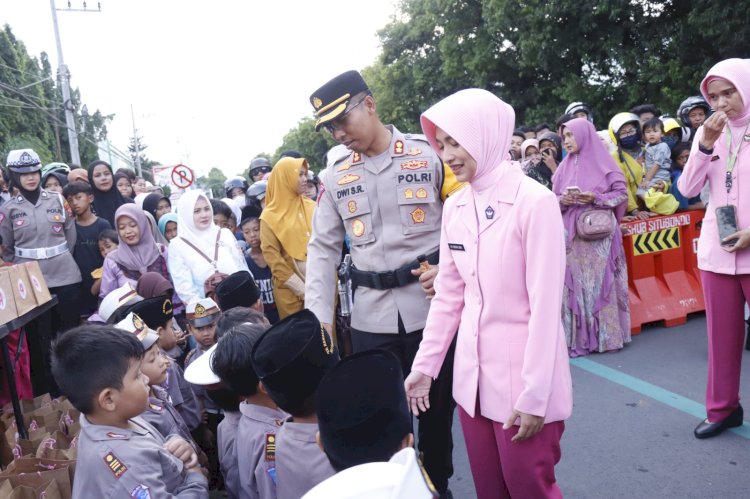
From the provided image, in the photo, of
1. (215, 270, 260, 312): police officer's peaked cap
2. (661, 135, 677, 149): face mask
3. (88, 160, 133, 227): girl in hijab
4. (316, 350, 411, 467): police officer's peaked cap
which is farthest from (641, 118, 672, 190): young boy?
(88, 160, 133, 227): girl in hijab

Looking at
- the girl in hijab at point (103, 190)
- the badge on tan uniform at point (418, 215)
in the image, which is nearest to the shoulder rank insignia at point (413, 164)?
the badge on tan uniform at point (418, 215)

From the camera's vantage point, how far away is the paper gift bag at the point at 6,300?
3.29m

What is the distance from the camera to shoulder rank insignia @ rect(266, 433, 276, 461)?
2.41m

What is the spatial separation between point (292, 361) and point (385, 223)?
91 centimetres

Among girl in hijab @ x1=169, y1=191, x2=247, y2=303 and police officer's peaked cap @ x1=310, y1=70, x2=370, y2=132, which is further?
girl in hijab @ x1=169, y1=191, x2=247, y2=303

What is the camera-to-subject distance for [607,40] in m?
16.2

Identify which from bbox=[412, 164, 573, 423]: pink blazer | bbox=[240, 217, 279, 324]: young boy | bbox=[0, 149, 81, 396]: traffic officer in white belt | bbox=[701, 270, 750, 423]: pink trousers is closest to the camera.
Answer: bbox=[412, 164, 573, 423]: pink blazer

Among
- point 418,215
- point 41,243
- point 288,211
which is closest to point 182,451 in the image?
point 418,215

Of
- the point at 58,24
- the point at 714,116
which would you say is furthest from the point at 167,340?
the point at 58,24

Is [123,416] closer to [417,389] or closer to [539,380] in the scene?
[417,389]

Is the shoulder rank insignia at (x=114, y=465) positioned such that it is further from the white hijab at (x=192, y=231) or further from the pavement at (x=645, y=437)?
the white hijab at (x=192, y=231)

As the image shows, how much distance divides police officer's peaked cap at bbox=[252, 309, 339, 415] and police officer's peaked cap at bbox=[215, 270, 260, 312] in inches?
68.7

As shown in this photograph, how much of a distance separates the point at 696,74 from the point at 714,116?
1251 cm

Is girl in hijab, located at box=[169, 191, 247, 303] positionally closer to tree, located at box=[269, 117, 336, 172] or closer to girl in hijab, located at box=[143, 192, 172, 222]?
girl in hijab, located at box=[143, 192, 172, 222]
